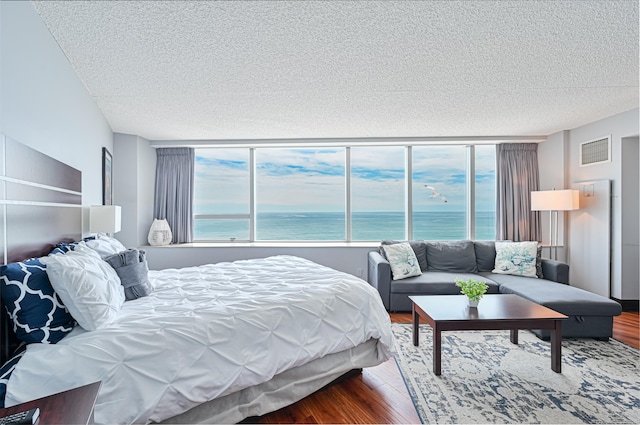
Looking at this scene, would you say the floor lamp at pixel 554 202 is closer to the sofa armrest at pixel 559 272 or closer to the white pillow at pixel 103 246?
the sofa armrest at pixel 559 272

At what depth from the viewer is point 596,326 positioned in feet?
9.48

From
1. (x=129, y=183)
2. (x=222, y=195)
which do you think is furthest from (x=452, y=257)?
(x=129, y=183)

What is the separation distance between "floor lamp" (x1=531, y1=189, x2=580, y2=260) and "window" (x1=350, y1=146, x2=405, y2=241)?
1.87 m

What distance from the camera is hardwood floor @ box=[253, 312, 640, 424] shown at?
6.08ft

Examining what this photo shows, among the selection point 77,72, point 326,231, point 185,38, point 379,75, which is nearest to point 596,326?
point 379,75

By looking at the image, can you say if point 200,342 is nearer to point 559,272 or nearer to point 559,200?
point 559,272

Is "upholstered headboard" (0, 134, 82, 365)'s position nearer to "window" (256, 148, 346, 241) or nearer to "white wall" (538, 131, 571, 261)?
"window" (256, 148, 346, 241)

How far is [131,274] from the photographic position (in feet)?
6.91

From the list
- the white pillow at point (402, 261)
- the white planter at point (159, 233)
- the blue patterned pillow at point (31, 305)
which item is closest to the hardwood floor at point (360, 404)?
the blue patterned pillow at point (31, 305)

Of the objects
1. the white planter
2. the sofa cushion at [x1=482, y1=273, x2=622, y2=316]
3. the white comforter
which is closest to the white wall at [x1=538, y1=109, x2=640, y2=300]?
the sofa cushion at [x1=482, y1=273, x2=622, y2=316]

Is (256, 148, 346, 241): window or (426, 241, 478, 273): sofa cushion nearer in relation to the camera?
(426, 241, 478, 273): sofa cushion

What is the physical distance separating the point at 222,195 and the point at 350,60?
3.42 m

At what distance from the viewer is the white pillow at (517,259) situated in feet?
13.0

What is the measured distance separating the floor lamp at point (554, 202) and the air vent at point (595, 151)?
466mm
